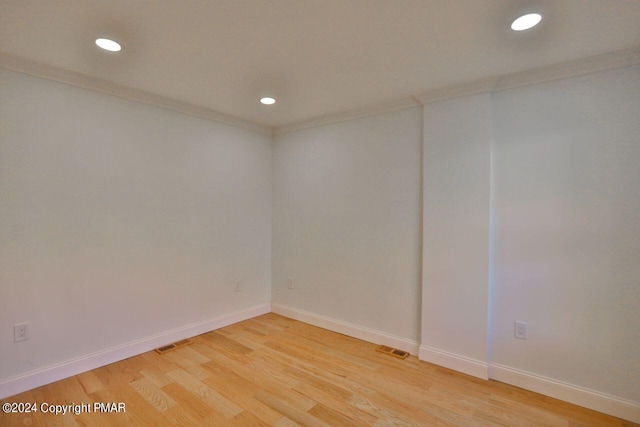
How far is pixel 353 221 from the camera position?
3.18 metres

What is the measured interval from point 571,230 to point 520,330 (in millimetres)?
812

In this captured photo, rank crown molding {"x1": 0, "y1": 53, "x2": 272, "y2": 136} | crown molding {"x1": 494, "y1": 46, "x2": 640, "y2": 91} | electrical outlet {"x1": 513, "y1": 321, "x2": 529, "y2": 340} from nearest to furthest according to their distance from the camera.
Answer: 1. crown molding {"x1": 494, "y1": 46, "x2": 640, "y2": 91}
2. crown molding {"x1": 0, "y1": 53, "x2": 272, "y2": 136}
3. electrical outlet {"x1": 513, "y1": 321, "x2": 529, "y2": 340}

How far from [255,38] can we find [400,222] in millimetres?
1926

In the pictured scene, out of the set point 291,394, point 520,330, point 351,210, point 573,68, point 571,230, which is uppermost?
point 573,68

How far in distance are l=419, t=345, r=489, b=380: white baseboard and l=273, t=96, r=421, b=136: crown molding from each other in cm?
217

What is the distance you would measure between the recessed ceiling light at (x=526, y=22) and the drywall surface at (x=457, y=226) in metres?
0.73

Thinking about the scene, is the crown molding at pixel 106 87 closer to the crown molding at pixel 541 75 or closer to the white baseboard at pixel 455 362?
the crown molding at pixel 541 75

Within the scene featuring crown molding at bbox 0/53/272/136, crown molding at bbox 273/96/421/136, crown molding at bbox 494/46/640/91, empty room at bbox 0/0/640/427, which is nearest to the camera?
empty room at bbox 0/0/640/427

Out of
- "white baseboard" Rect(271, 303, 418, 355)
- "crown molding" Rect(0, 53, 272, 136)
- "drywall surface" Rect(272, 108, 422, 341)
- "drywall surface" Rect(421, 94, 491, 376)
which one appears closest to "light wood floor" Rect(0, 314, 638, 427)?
"white baseboard" Rect(271, 303, 418, 355)

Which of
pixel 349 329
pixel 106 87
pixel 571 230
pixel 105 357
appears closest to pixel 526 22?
pixel 571 230

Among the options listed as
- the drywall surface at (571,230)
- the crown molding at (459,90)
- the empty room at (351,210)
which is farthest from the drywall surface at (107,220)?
the drywall surface at (571,230)

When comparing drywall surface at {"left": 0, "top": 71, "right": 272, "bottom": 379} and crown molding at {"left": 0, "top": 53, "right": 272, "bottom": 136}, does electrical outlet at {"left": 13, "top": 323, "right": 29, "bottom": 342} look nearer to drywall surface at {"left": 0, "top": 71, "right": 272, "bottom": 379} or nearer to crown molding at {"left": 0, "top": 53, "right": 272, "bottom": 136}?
drywall surface at {"left": 0, "top": 71, "right": 272, "bottom": 379}

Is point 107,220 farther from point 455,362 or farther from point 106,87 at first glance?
point 455,362

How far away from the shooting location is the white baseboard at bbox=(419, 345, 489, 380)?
237 centimetres
